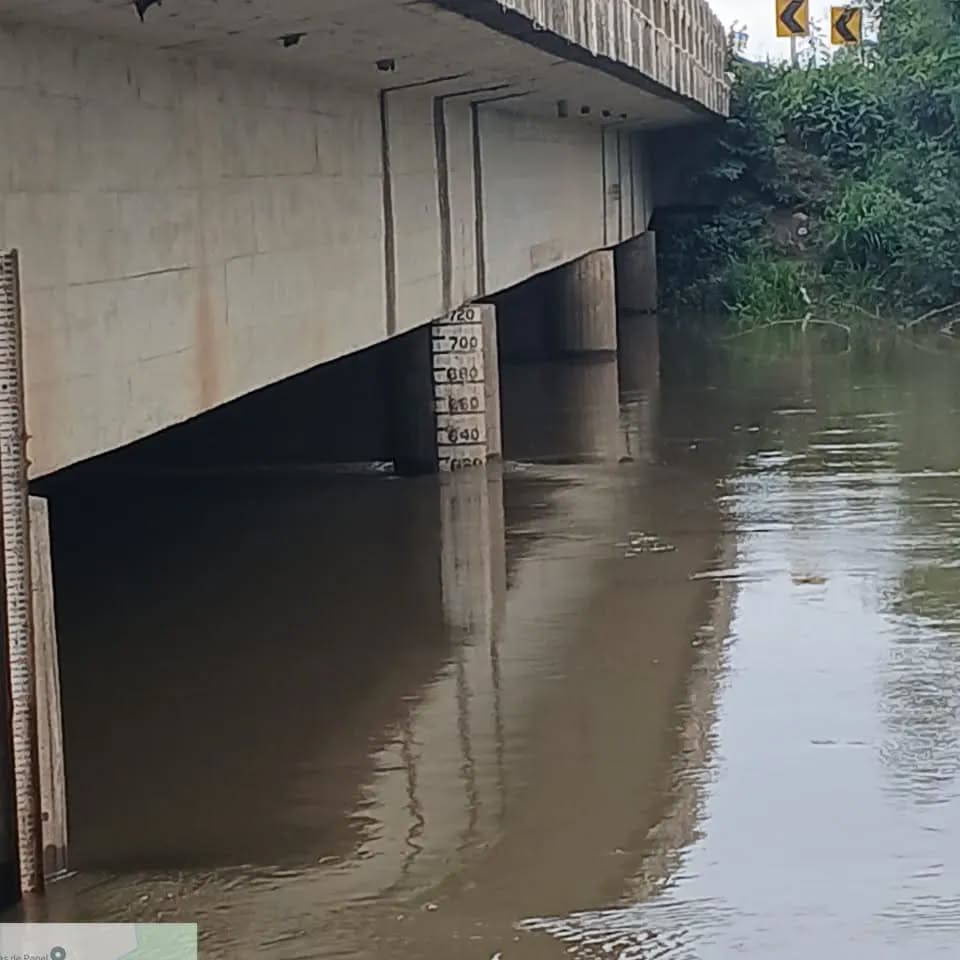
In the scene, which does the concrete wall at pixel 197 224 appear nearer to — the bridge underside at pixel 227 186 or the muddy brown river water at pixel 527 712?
the bridge underside at pixel 227 186

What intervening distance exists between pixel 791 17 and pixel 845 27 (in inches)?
51.6

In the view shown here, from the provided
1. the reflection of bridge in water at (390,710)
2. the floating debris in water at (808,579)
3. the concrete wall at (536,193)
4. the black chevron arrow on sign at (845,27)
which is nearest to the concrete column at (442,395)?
the concrete wall at (536,193)

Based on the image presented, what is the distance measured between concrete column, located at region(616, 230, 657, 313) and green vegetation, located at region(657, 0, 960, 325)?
520mm

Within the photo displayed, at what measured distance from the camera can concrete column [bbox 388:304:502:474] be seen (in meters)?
18.5

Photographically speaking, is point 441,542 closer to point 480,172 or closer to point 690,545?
point 690,545

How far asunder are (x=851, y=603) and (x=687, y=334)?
21251 millimetres

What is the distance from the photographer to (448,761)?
9500 mm

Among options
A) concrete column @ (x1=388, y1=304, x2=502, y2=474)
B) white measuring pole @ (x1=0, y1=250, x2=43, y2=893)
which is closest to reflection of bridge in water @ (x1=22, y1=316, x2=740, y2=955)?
white measuring pole @ (x1=0, y1=250, x2=43, y2=893)

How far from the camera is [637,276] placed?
37.1 m

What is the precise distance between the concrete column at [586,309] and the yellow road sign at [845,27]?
16.7 m

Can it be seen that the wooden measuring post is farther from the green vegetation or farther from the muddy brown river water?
the green vegetation

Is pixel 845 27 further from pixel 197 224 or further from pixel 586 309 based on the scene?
pixel 197 224

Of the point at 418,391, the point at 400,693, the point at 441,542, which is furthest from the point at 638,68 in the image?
the point at 400,693

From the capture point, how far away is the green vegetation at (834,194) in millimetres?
34438
